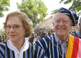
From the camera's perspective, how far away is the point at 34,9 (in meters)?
26.3

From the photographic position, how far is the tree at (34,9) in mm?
26039

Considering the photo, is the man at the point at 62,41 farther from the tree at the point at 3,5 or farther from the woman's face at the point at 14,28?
the tree at the point at 3,5

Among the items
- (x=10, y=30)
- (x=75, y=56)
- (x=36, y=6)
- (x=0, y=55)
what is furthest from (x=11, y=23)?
(x=36, y=6)

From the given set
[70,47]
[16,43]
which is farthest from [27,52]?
[70,47]

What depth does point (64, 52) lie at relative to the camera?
198cm

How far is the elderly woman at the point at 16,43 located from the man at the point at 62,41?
0.26 metres

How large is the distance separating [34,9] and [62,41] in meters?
24.8

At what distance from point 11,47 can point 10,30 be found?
28 centimetres

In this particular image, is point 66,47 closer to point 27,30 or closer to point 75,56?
point 75,56

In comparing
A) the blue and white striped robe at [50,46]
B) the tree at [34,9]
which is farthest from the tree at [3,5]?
the blue and white striped robe at [50,46]

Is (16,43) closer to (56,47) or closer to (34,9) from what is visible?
(56,47)

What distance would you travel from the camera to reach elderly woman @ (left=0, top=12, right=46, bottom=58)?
5.46 ft

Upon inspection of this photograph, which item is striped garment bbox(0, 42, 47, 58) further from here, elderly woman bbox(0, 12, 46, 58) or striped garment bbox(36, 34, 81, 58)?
striped garment bbox(36, 34, 81, 58)

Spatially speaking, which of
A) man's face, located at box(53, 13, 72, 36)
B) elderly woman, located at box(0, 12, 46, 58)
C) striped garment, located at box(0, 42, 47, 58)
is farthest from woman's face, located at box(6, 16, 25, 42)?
man's face, located at box(53, 13, 72, 36)
